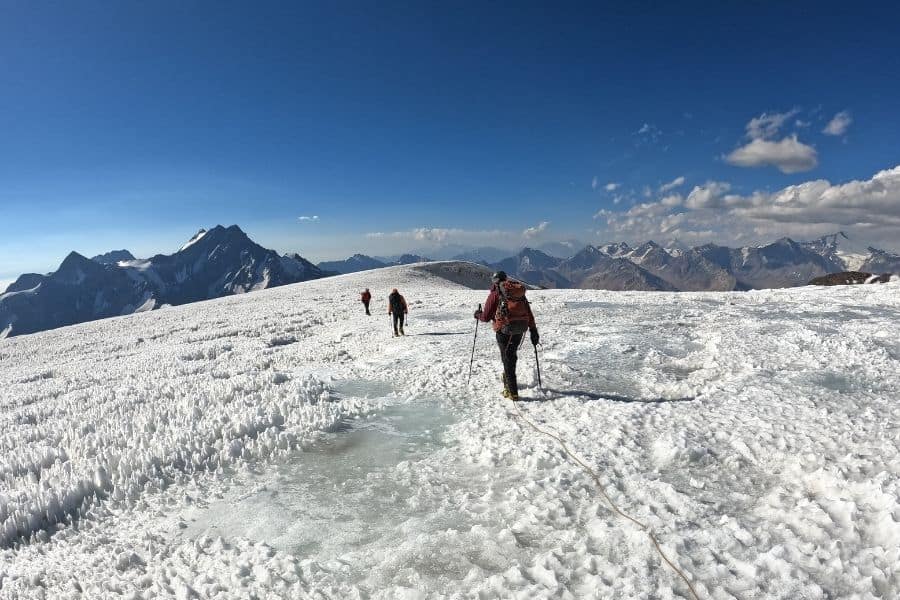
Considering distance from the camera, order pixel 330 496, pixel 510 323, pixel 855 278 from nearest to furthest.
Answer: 1. pixel 330 496
2. pixel 510 323
3. pixel 855 278

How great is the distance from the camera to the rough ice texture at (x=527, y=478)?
5012 mm

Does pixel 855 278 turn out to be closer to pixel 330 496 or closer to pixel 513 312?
pixel 513 312

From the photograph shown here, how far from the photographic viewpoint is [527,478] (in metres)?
7.08

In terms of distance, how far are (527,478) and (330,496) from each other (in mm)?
3206

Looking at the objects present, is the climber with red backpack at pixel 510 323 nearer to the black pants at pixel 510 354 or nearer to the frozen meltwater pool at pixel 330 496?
the black pants at pixel 510 354

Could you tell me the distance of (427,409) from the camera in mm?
10945

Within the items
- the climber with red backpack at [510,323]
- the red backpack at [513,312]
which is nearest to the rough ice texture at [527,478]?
the climber with red backpack at [510,323]

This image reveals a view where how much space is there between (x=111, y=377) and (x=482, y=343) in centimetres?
1605

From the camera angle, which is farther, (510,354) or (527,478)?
(510,354)

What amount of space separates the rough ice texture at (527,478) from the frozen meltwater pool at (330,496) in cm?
19

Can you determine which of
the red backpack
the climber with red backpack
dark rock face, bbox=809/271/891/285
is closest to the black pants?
the climber with red backpack

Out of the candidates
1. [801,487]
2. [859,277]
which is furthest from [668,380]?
[859,277]

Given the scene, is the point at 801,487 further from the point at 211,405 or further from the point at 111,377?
the point at 111,377

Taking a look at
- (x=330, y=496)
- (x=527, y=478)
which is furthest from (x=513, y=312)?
(x=330, y=496)
